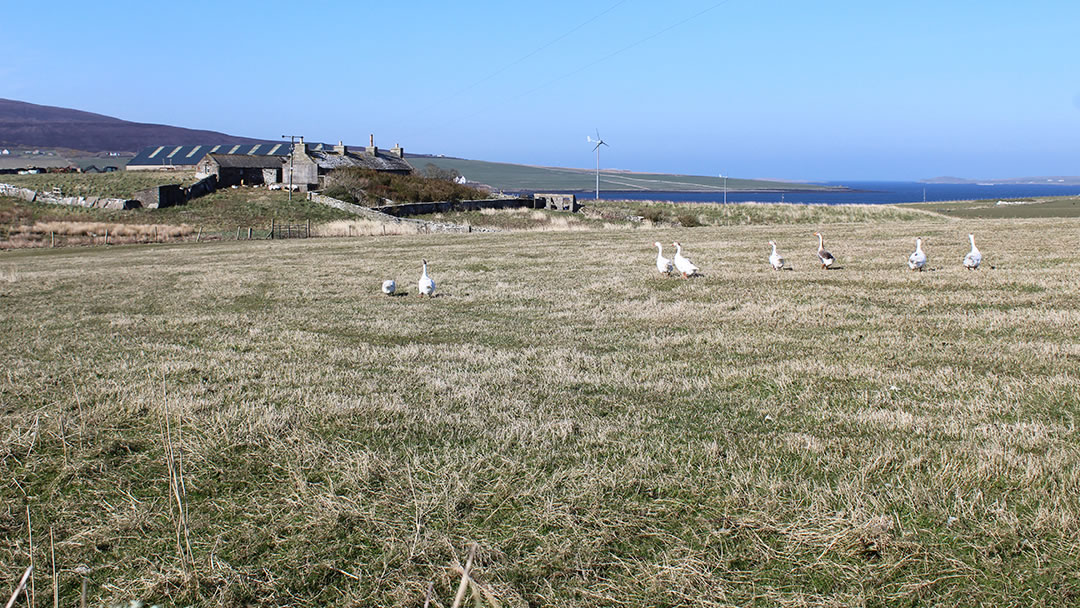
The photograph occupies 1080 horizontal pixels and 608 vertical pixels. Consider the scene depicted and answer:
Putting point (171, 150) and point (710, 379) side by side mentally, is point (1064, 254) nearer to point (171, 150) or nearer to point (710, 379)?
point (710, 379)

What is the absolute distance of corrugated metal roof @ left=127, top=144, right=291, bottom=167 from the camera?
98.4m

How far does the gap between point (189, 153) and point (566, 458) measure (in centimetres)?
10874

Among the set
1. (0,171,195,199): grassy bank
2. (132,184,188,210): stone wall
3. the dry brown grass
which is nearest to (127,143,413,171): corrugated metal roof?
(0,171,195,199): grassy bank

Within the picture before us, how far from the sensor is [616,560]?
15.9 ft

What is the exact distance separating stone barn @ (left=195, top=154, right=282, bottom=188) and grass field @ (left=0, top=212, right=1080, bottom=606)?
66988 millimetres

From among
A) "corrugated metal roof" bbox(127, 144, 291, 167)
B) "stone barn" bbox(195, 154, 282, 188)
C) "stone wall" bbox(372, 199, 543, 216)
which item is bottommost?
"stone wall" bbox(372, 199, 543, 216)

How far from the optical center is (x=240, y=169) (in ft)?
258

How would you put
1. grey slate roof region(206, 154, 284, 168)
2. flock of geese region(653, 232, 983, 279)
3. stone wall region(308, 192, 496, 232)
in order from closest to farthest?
flock of geese region(653, 232, 983, 279) < stone wall region(308, 192, 496, 232) < grey slate roof region(206, 154, 284, 168)

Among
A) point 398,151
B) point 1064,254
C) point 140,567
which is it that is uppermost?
point 398,151

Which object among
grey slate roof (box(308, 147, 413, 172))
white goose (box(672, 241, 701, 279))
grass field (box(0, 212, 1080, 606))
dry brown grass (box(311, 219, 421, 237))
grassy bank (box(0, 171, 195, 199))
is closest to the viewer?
grass field (box(0, 212, 1080, 606))

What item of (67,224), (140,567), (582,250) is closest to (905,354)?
(140,567)

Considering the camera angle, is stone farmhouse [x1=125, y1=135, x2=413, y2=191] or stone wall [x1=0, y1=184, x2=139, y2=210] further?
stone farmhouse [x1=125, y1=135, x2=413, y2=191]

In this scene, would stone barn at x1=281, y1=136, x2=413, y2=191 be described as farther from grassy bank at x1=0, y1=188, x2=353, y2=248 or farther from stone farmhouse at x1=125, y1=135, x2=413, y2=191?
grassy bank at x1=0, y1=188, x2=353, y2=248

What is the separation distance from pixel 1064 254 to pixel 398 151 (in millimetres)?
90077
